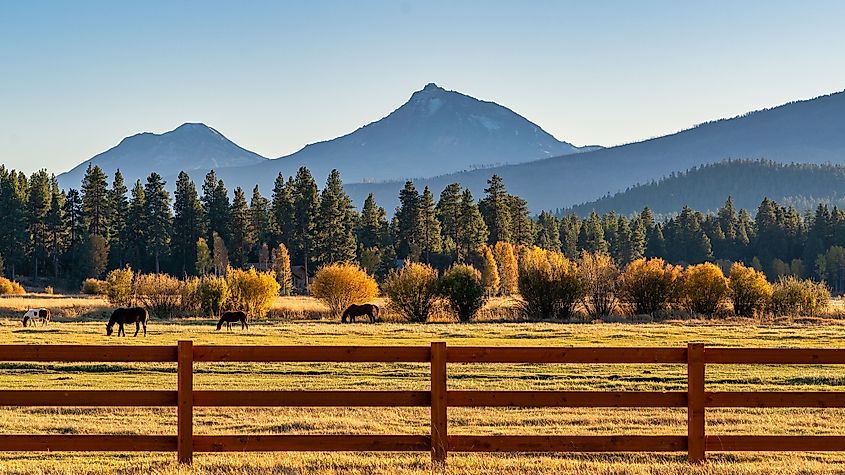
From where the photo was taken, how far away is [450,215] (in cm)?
11869

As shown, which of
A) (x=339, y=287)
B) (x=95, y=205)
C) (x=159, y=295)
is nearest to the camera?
(x=159, y=295)

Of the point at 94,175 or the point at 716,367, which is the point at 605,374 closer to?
the point at 716,367

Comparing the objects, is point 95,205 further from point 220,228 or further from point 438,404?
point 438,404

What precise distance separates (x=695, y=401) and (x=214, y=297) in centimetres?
5347

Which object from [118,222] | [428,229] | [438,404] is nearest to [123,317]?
[438,404]

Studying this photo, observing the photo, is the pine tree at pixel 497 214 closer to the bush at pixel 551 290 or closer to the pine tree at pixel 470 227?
the pine tree at pixel 470 227

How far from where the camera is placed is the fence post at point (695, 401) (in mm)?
9953

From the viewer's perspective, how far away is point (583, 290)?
2388 inches

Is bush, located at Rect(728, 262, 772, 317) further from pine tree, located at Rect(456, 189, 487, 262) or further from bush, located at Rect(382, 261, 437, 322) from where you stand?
pine tree, located at Rect(456, 189, 487, 262)

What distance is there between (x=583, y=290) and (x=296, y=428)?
47.9m

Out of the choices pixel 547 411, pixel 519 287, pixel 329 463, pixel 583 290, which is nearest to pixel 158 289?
pixel 519 287

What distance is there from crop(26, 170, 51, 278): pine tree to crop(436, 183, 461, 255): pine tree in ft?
159

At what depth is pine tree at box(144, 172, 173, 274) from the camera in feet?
358

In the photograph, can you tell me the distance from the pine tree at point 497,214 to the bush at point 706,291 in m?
57.8
